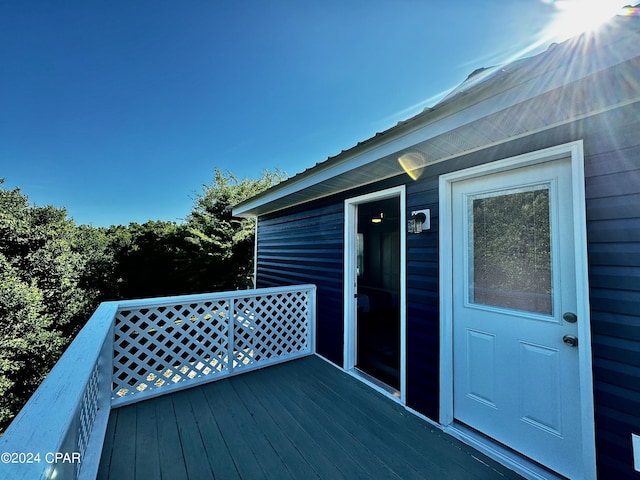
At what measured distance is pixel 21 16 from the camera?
13.2 feet

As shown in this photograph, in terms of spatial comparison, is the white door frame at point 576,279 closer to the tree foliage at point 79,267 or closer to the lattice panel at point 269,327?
the lattice panel at point 269,327

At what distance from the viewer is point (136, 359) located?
2.63 metres

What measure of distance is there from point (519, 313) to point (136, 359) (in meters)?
3.46

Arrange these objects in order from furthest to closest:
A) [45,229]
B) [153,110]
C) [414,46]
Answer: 1. [45,229]
2. [153,110]
3. [414,46]

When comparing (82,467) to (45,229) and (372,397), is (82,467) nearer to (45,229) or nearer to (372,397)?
(372,397)

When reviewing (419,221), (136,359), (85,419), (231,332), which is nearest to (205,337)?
(231,332)

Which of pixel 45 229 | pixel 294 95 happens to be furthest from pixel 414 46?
pixel 45 229

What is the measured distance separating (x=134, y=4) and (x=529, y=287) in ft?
19.8

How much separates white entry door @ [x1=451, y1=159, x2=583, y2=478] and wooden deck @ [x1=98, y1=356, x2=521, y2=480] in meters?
0.33

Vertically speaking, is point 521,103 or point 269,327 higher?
point 521,103

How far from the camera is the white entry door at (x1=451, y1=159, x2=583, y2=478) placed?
1647mm

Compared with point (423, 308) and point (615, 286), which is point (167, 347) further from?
point (615, 286)

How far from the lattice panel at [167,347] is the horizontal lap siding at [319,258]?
1.33 meters

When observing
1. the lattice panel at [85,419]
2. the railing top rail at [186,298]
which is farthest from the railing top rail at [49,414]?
the railing top rail at [186,298]
